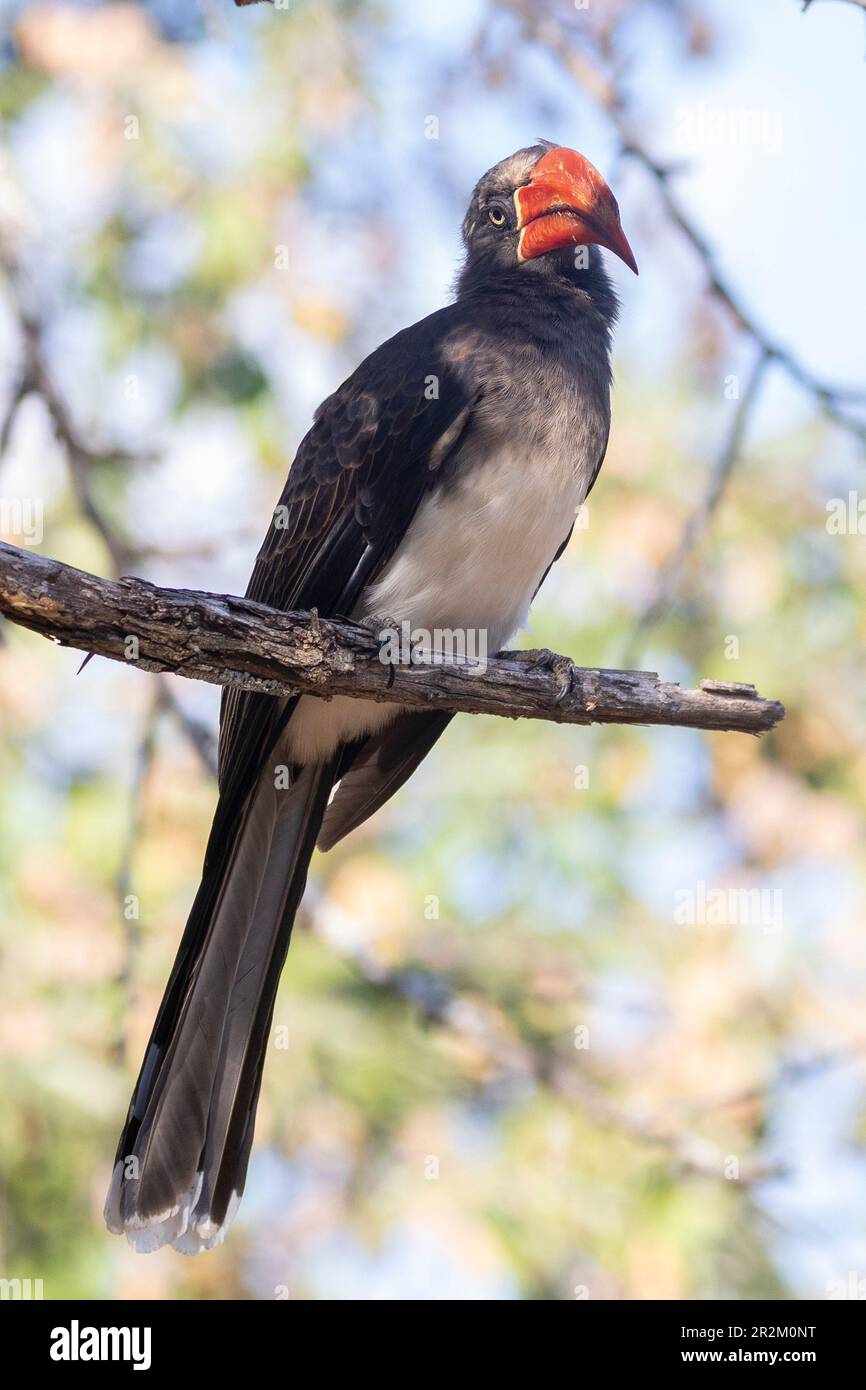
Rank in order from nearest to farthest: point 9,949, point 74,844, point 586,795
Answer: point 9,949 → point 74,844 → point 586,795

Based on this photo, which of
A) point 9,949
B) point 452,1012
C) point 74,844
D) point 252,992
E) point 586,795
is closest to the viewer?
point 252,992

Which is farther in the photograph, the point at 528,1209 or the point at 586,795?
the point at 586,795

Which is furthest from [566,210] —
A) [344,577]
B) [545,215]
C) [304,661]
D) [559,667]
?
[304,661]

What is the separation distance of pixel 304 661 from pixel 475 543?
3.44 ft

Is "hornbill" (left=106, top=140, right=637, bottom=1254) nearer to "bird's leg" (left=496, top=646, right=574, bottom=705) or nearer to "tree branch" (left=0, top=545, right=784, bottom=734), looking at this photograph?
"tree branch" (left=0, top=545, right=784, bottom=734)

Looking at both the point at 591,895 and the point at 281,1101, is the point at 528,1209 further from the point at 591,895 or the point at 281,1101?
the point at 591,895

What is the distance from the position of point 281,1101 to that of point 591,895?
2.82 meters

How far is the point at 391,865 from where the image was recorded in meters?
8.82

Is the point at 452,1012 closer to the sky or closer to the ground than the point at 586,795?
closer to the ground

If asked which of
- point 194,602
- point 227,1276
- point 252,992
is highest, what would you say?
point 194,602

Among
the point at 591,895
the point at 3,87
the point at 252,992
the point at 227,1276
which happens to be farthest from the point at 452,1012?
the point at 3,87

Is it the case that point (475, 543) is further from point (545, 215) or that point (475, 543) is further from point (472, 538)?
point (545, 215)

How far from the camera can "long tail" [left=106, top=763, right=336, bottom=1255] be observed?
4.39m

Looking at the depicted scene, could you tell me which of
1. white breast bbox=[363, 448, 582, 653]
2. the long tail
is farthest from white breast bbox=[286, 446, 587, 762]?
the long tail
